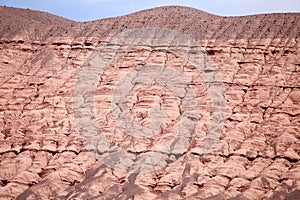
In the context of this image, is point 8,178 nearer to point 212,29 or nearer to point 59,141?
point 59,141

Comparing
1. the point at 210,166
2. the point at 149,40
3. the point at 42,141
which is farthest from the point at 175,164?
the point at 149,40

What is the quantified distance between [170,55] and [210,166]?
10.2 metres

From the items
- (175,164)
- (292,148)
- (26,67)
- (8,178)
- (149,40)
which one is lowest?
(8,178)

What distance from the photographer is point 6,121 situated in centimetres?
2619

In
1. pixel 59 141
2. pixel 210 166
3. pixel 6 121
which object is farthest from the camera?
pixel 6 121

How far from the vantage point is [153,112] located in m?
24.8

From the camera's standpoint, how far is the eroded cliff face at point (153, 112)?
20.7m

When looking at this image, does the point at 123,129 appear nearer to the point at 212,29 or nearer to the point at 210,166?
the point at 210,166

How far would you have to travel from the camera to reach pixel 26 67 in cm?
3023

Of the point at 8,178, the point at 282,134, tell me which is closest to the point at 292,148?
the point at 282,134

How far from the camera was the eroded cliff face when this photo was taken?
20.7 m

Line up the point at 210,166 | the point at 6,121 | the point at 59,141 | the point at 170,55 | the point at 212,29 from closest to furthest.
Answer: the point at 210,166
the point at 59,141
the point at 6,121
the point at 170,55
the point at 212,29

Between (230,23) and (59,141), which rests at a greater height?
(230,23)

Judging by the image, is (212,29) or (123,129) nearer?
(123,129)
